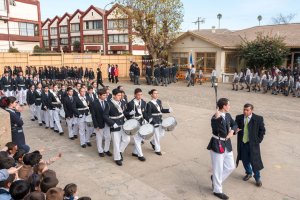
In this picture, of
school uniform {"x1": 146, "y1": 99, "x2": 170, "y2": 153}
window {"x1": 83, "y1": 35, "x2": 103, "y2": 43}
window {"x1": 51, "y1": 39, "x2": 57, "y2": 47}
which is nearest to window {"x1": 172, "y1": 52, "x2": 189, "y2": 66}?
school uniform {"x1": 146, "y1": 99, "x2": 170, "y2": 153}

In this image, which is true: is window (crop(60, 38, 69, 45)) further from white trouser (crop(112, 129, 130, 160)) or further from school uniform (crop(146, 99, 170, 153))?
white trouser (crop(112, 129, 130, 160))

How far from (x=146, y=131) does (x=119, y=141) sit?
770mm

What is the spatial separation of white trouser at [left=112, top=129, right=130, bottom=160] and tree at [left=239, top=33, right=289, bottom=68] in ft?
61.0

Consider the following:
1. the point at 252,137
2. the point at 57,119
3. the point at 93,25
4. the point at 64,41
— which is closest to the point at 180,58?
the point at 57,119

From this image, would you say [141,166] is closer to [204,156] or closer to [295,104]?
[204,156]

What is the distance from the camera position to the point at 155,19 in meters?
24.6

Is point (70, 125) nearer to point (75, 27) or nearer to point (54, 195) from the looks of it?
point (54, 195)

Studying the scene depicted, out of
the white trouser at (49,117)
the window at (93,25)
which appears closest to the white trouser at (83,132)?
the white trouser at (49,117)

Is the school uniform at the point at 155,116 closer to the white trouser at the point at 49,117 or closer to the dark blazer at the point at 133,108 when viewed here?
the dark blazer at the point at 133,108

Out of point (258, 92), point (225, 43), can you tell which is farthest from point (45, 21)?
point (258, 92)

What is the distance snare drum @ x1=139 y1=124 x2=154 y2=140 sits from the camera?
697cm

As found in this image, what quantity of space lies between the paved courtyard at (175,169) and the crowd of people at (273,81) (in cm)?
757

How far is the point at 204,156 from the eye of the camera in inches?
302

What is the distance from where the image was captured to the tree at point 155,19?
79.8 feet
